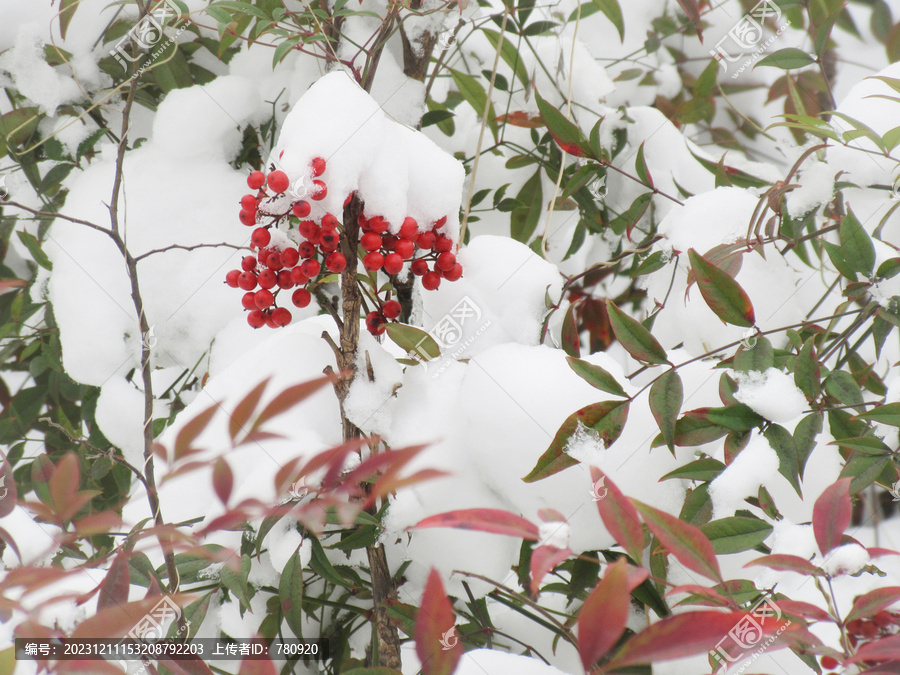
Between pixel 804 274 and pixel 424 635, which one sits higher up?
pixel 804 274

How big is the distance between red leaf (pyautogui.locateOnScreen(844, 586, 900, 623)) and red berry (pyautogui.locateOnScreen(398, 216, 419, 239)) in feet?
1.16

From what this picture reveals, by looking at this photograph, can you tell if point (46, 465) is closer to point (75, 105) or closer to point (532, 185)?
point (75, 105)

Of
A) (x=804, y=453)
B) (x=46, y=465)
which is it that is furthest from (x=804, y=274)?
(x=46, y=465)

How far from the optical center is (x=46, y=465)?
55cm

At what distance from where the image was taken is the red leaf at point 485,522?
25 cm

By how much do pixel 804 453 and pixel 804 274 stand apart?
570 millimetres

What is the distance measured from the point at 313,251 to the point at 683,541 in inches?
12.8

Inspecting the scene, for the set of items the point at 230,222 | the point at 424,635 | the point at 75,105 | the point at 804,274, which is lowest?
the point at 424,635

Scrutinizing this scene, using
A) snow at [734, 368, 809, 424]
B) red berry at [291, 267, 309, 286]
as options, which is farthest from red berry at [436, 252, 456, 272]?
snow at [734, 368, 809, 424]

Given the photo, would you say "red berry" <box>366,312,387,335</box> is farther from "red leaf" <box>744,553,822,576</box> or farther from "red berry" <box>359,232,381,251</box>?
"red leaf" <box>744,553,822,576</box>

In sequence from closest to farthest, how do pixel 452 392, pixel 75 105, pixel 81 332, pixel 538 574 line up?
pixel 538 574
pixel 452 392
pixel 81 332
pixel 75 105

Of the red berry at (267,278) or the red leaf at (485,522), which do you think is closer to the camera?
the red leaf at (485,522)
